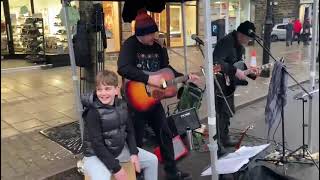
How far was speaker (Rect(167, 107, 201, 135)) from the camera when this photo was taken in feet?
12.8

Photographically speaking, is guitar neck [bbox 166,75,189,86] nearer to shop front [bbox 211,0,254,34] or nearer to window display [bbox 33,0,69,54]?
shop front [bbox 211,0,254,34]

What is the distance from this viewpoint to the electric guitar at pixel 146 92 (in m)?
3.73

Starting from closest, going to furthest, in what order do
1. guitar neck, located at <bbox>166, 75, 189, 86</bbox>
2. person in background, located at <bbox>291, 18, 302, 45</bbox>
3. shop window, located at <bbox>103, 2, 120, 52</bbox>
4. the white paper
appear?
the white paper < guitar neck, located at <bbox>166, 75, 189, 86</bbox> < shop window, located at <bbox>103, 2, 120, 52</bbox> < person in background, located at <bbox>291, 18, 302, 45</bbox>

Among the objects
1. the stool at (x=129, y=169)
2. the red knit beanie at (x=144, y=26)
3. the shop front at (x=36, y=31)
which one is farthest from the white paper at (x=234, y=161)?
the shop front at (x=36, y=31)

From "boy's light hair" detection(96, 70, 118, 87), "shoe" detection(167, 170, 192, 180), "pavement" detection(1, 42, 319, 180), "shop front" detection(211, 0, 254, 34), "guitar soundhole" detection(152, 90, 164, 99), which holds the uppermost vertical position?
"shop front" detection(211, 0, 254, 34)

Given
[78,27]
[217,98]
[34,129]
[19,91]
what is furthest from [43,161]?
[19,91]

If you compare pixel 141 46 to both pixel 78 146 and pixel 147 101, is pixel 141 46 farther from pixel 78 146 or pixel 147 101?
pixel 78 146

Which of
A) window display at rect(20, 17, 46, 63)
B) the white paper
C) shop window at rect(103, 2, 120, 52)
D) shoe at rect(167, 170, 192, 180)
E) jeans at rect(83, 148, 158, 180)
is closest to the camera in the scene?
jeans at rect(83, 148, 158, 180)

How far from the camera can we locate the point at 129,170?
3016 millimetres

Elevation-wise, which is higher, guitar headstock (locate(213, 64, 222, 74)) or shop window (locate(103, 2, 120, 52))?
shop window (locate(103, 2, 120, 52))

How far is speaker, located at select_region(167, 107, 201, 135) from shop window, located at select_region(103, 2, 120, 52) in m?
4.00

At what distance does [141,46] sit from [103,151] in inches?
49.9

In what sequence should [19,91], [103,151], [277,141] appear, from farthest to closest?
[19,91]
[277,141]
[103,151]

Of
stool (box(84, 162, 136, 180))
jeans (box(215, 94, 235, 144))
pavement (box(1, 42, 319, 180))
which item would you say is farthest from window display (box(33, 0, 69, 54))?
stool (box(84, 162, 136, 180))
